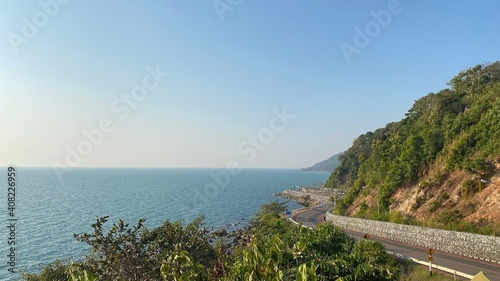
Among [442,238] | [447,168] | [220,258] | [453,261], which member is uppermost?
[447,168]

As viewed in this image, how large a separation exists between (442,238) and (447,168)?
9.93 metres

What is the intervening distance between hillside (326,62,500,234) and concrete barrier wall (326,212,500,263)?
1389mm

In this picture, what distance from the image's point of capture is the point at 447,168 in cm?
3381

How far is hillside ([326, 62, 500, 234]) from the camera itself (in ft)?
92.6

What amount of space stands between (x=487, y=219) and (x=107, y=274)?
2703cm

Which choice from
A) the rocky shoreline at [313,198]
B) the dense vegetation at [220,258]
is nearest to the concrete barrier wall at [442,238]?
the dense vegetation at [220,258]

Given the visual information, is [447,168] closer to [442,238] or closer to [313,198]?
[442,238]

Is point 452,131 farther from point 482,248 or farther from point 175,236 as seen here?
point 175,236

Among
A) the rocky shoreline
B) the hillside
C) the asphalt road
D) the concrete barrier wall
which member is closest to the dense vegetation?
the asphalt road

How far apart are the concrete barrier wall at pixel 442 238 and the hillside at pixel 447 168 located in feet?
4.56

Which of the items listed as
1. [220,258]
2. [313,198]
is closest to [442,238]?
[220,258]

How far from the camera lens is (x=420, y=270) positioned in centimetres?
1947

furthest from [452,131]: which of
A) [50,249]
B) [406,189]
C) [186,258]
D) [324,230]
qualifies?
[50,249]

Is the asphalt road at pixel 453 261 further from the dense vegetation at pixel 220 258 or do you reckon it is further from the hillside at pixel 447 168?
the dense vegetation at pixel 220 258
